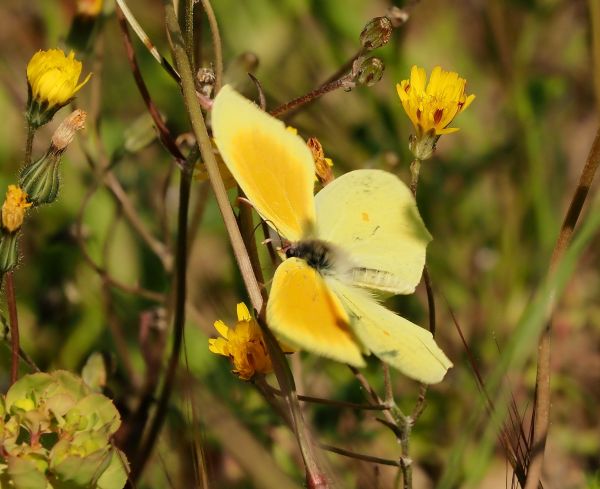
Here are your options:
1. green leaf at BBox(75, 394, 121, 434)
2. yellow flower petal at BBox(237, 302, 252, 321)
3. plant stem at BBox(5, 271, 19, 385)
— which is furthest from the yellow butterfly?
plant stem at BBox(5, 271, 19, 385)

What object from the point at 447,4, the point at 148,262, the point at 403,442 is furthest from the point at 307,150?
the point at 447,4

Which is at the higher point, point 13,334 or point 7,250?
point 7,250

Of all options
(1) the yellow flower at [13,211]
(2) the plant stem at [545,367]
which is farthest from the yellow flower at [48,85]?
(2) the plant stem at [545,367]

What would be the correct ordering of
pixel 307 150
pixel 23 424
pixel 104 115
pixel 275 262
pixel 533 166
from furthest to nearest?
pixel 104 115 < pixel 533 166 < pixel 275 262 < pixel 307 150 < pixel 23 424

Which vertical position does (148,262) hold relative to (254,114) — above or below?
below

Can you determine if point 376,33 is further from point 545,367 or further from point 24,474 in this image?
point 24,474

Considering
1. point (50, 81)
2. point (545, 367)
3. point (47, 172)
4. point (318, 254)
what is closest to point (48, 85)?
point (50, 81)

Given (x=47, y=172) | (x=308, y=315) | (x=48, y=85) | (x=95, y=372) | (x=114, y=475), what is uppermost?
(x=48, y=85)

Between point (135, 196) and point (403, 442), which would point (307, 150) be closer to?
point (403, 442)
